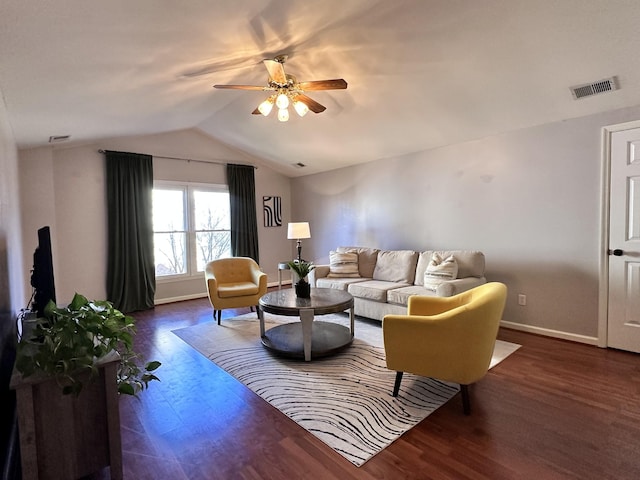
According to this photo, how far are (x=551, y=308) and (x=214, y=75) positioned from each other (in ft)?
13.9

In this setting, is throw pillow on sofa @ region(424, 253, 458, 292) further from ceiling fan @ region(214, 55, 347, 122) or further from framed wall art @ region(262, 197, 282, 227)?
framed wall art @ region(262, 197, 282, 227)

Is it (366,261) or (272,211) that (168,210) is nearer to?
(272,211)

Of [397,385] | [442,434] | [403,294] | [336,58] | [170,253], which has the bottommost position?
[442,434]

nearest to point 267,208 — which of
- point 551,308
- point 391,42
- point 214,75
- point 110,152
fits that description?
point 110,152

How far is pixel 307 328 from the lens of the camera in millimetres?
2928

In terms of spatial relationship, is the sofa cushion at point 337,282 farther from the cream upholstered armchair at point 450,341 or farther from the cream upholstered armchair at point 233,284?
the cream upholstered armchair at point 450,341

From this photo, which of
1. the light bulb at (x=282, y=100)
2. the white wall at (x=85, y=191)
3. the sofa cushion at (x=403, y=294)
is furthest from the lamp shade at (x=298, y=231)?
the light bulb at (x=282, y=100)

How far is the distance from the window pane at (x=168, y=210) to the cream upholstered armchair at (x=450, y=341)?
15.1 ft

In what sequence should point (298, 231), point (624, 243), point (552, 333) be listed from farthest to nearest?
point (298, 231) < point (552, 333) < point (624, 243)

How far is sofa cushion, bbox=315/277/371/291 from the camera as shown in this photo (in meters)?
4.37

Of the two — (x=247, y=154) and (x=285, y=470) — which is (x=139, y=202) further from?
(x=285, y=470)

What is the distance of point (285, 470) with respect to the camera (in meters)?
1.70

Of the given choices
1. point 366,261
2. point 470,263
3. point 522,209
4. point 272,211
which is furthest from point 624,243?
point 272,211

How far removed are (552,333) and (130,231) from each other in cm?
575
